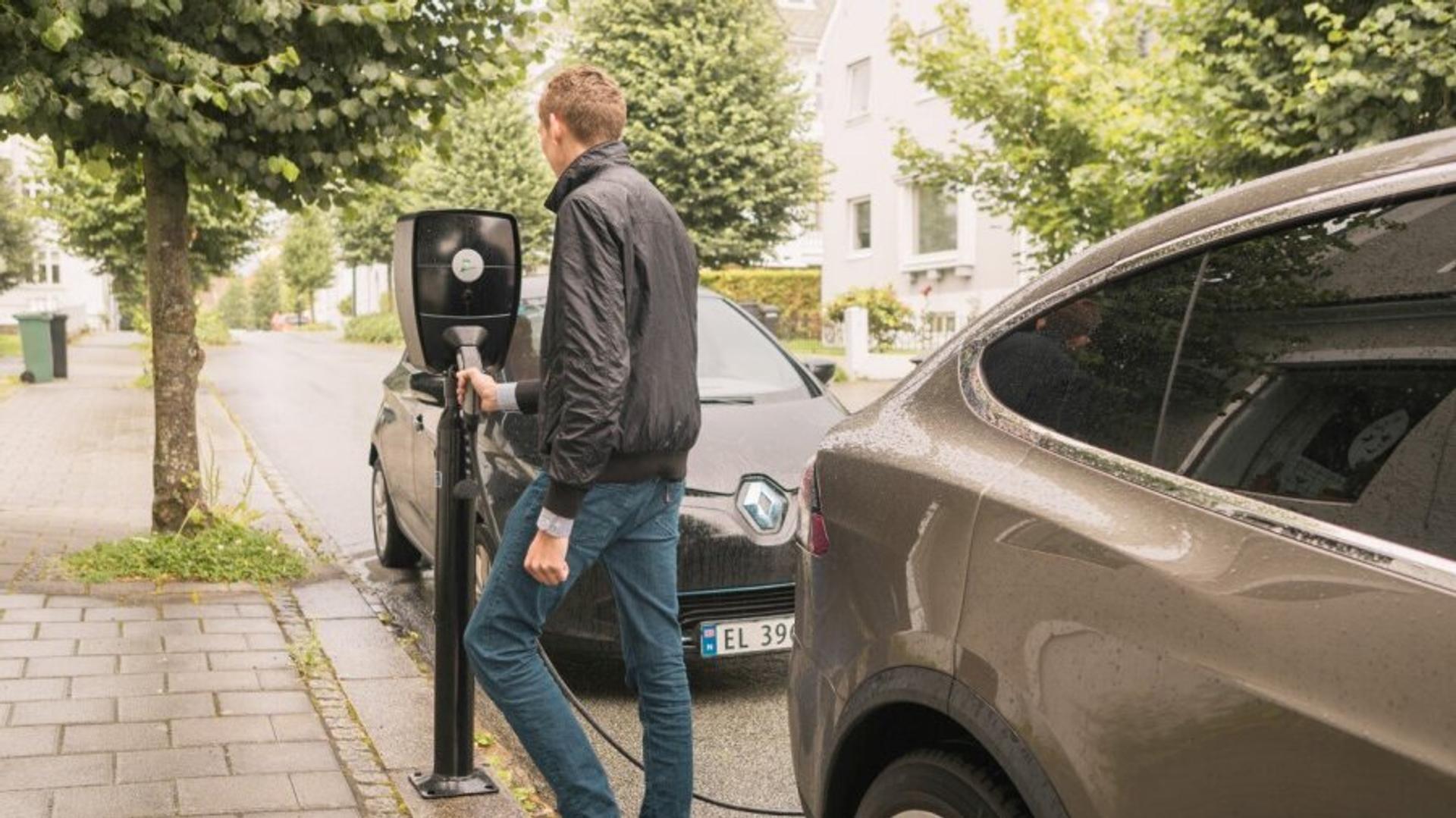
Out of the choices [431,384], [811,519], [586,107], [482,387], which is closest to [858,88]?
[431,384]

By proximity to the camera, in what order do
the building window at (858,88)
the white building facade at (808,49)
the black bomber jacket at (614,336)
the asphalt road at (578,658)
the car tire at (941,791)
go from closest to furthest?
the car tire at (941,791) → the black bomber jacket at (614,336) → the asphalt road at (578,658) → the building window at (858,88) → the white building facade at (808,49)

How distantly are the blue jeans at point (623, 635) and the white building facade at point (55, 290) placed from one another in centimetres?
3974

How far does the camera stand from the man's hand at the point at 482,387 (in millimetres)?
3979

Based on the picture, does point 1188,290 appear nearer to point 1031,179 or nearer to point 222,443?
point 222,443

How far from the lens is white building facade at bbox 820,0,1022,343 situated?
3000 cm

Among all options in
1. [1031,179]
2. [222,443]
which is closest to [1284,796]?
[222,443]

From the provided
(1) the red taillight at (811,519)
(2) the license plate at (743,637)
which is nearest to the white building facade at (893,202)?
(2) the license plate at (743,637)

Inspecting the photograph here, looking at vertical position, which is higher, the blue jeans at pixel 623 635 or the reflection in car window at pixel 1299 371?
the reflection in car window at pixel 1299 371

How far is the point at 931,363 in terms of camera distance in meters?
3.02

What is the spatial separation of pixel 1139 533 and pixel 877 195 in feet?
108

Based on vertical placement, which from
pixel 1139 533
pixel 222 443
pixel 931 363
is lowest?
pixel 222 443

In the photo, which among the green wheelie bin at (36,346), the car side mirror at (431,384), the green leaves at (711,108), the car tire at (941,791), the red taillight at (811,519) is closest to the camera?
the car tire at (941,791)

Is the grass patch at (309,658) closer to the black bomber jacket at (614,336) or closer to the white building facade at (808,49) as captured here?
the black bomber jacket at (614,336)

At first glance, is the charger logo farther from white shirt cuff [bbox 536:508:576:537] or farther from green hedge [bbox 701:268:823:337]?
green hedge [bbox 701:268:823:337]
